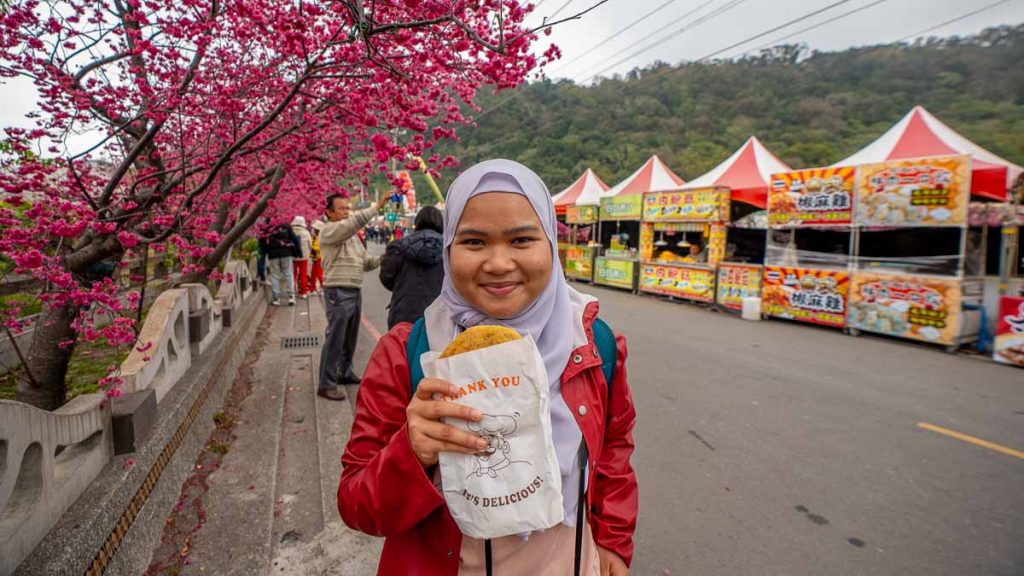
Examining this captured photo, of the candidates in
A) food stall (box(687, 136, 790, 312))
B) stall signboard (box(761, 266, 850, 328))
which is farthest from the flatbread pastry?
food stall (box(687, 136, 790, 312))

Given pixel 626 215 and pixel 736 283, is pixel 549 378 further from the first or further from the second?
pixel 626 215

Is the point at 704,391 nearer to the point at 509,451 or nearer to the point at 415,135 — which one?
the point at 415,135

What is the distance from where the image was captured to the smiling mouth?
1.15 metres

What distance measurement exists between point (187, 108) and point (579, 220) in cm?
1440

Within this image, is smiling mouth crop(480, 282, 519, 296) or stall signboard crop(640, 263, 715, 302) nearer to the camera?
smiling mouth crop(480, 282, 519, 296)

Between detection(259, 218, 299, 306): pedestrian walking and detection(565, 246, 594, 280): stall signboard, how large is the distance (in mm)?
9048

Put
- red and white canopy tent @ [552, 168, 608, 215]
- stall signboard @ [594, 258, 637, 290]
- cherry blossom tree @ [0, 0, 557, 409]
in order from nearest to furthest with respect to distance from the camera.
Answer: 1. cherry blossom tree @ [0, 0, 557, 409]
2. stall signboard @ [594, 258, 637, 290]
3. red and white canopy tent @ [552, 168, 608, 215]

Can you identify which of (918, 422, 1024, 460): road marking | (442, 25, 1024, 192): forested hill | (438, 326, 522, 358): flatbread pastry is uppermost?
(442, 25, 1024, 192): forested hill

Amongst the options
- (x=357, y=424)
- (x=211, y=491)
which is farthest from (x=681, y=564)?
(x=211, y=491)

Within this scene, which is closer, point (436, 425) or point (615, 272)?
point (436, 425)

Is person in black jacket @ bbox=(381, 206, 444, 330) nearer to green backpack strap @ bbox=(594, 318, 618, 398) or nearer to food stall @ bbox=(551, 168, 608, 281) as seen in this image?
green backpack strap @ bbox=(594, 318, 618, 398)

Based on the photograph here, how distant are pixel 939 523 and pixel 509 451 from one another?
346 centimetres

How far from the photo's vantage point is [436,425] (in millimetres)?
899

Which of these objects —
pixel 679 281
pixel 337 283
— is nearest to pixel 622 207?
pixel 679 281
